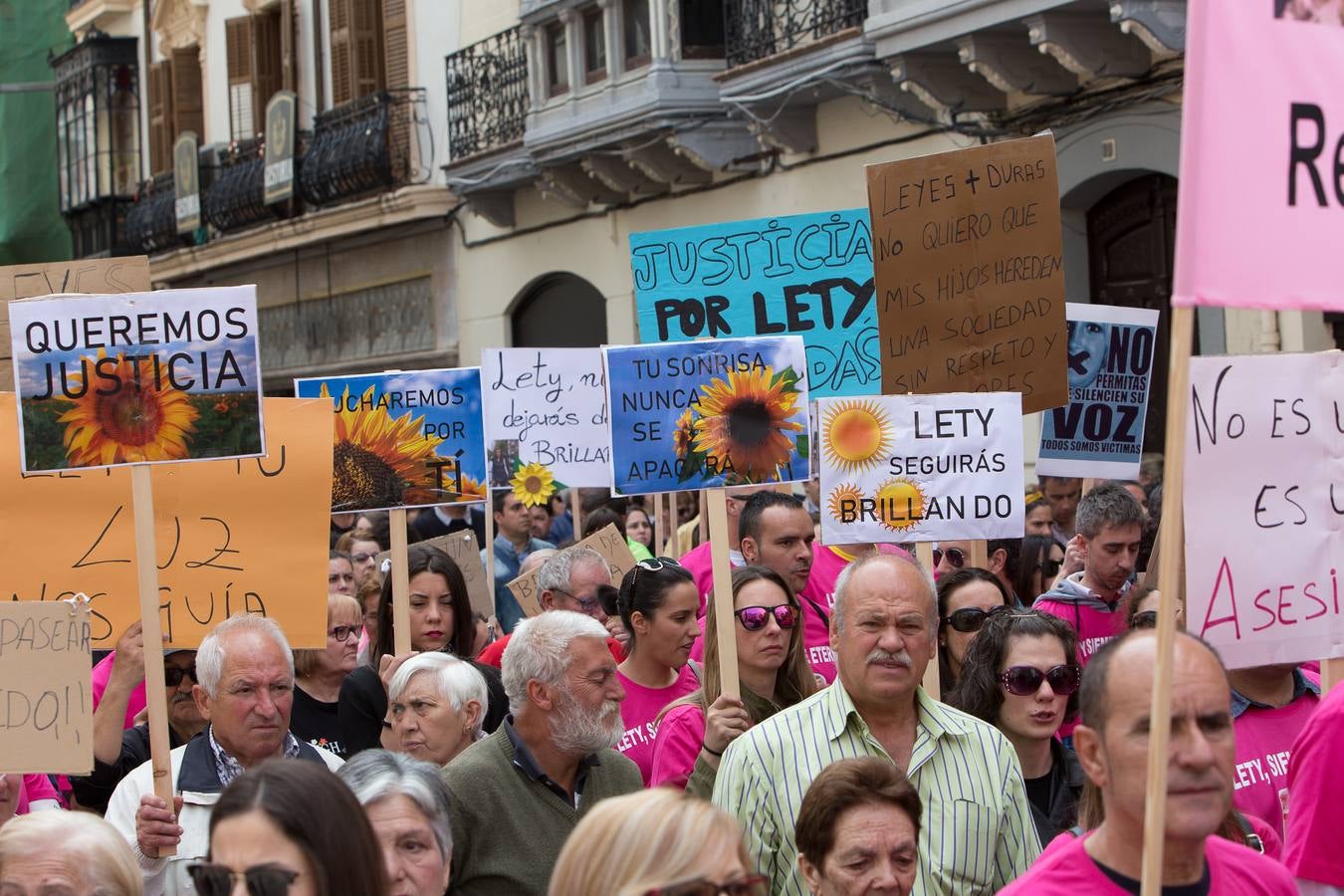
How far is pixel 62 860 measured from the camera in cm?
376

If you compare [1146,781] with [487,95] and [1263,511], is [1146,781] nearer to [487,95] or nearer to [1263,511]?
[1263,511]

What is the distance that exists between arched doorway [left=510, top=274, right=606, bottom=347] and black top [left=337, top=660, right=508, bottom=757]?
14.4m

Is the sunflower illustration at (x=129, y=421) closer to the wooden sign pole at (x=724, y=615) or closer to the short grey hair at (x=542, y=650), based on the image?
the short grey hair at (x=542, y=650)

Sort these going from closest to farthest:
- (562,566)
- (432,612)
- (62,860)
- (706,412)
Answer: (62,860) → (706,412) → (432,612) → (562,566)

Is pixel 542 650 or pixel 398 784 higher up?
pixel 542 650

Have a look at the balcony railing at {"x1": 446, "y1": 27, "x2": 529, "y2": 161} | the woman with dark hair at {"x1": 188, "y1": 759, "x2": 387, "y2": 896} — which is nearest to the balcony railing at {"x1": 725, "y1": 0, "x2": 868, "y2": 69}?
the balcony railing at {"x1": 446, "y1": 27, "x2": 529, "y2": 161}

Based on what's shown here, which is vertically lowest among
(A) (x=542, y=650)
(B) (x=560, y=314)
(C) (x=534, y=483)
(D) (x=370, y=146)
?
(A) (x=542, y=650)

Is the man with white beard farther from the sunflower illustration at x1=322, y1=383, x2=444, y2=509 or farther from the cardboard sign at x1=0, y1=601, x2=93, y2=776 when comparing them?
the sunflower illustration at x1=322, y1=383, x2=444, y2=509

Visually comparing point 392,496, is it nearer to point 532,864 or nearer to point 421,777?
point 532,864

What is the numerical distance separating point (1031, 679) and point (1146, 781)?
82.5 inches

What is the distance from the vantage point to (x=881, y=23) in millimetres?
15031

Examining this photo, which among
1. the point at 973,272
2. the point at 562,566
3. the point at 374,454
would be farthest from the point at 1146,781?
the point at 374,454

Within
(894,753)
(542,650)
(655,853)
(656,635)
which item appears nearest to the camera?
(655,853)

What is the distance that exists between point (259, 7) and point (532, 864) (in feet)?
78.4
